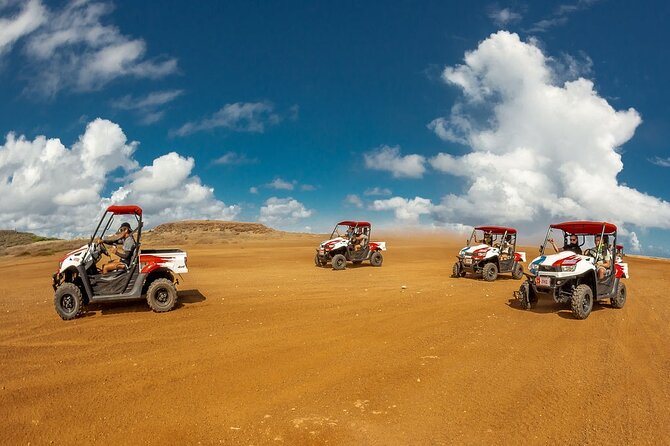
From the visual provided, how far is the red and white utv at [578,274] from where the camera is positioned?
9758 millimetres

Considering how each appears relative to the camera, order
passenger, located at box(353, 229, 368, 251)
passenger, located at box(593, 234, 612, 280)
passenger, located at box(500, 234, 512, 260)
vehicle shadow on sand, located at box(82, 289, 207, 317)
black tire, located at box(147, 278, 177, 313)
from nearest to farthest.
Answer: black tire, located at box(147, 278, 177, 313) → vehicle shadow on sand, located at box(82, 289, 207, 317) → passenger, located at box(593, 234, 612, 280) → passenger, located at box(500, 234, 512, 260) → passenger, located at box(353, 229, 368, 251)

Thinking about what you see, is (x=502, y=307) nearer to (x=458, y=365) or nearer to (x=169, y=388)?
(x=458, y=365)

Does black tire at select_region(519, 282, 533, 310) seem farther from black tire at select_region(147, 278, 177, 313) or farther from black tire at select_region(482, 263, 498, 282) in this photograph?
black tire at select_region(147, 278, 177, 313)

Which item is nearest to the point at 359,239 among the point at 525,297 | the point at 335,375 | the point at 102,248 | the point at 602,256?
the point at 525,297

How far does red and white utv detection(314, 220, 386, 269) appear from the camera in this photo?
2072 cm

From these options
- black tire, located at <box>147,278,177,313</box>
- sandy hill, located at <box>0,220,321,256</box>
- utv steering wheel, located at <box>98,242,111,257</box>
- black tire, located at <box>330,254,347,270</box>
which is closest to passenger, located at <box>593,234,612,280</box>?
black tire, located at <box>147,278,177,313</box>

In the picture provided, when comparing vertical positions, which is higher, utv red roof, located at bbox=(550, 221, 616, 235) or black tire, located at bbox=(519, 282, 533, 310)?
utv red roof, located at bbox=(550, 221, 616, 235)

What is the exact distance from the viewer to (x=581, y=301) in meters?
9.45

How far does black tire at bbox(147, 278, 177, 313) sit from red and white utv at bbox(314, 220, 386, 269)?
10.6 m

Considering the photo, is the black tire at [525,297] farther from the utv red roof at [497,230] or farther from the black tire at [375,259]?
the black tire at [375,259]

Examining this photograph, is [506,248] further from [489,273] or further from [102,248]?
[102,248]

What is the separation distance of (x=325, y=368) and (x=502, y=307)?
250 inches

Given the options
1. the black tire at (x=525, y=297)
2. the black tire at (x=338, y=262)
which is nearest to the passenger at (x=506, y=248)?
the black tire at (x=525, y=297)

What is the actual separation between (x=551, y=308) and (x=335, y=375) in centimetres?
713
